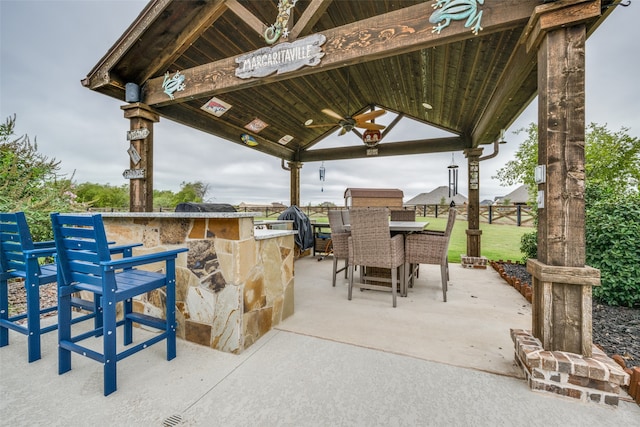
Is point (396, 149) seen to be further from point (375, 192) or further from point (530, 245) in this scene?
point (530, 245)

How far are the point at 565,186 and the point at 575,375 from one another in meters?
1.03

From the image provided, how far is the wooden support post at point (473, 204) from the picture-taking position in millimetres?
5004

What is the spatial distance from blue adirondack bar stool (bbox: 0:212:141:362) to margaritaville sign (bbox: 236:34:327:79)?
6.75 feet

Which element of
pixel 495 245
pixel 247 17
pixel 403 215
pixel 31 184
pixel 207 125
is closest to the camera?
pixel 247 17

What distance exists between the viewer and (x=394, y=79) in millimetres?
4352

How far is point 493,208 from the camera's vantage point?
33.6ft

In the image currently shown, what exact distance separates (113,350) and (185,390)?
450mm

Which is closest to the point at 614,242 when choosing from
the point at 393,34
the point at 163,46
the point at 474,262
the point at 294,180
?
the point at 474,262

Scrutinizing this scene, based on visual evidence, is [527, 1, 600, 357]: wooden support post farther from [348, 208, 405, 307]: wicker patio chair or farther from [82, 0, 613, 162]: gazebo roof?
[348, 208, 405, 307]: wicker patio chair

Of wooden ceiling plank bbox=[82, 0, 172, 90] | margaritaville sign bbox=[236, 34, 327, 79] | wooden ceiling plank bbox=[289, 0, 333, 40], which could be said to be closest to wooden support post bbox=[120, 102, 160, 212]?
wooden ceiling plank bbox=[82, 0, 172, 90]

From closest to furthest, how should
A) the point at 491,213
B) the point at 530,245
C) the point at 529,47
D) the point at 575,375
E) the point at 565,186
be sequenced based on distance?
the point at 575,375
the point at 565,186
the point at 529,47
the point at 530,245
the point at 491,213

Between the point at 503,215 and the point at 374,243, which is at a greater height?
the point at 503,215

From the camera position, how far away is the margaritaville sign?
8.30 feet

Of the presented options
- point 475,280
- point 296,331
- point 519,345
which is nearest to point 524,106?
point 475,280
